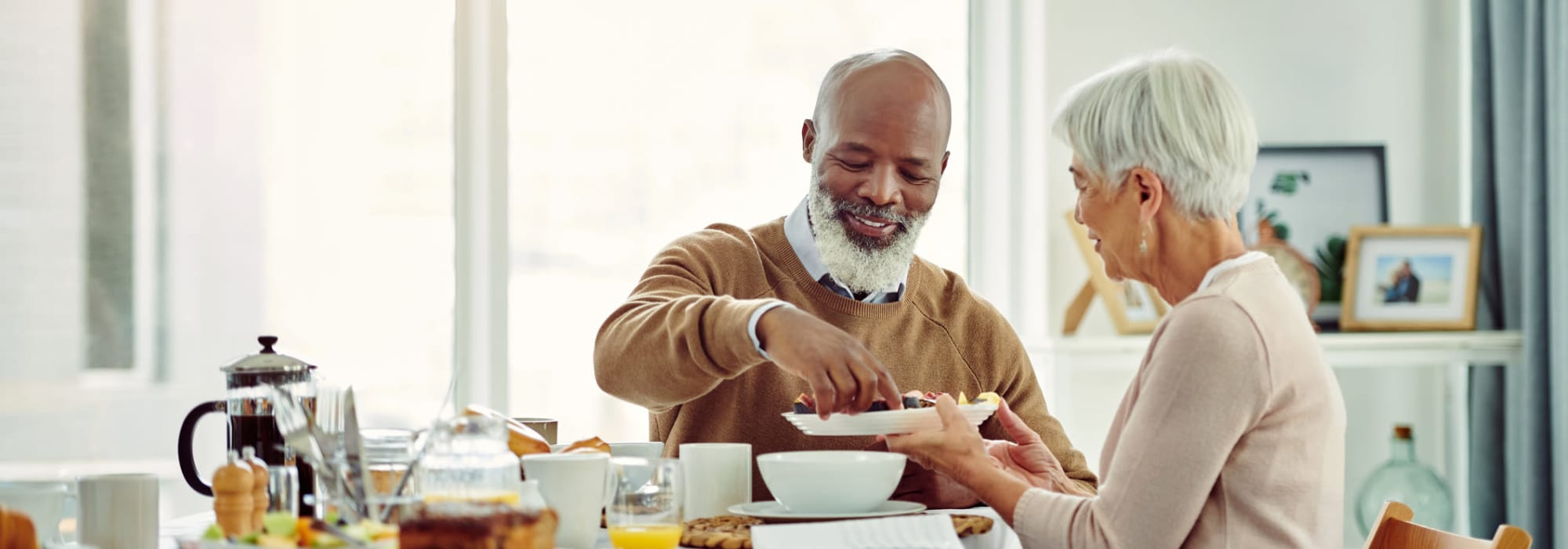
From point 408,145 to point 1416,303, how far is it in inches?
102

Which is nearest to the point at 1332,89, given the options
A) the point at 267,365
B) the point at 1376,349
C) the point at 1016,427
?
the point at 1376,349

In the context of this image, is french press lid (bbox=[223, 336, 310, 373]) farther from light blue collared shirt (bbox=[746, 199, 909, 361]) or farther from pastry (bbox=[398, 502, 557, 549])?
light blue collared shirt (bbox=[746, 199, 909, 361])

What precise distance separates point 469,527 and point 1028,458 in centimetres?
103

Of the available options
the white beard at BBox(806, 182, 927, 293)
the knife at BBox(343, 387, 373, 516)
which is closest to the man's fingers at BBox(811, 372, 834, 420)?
the knife at BBox(343, 387, 373, 516)

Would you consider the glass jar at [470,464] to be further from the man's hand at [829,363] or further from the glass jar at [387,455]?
the man's hand at [829,363]

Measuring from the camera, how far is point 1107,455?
1.65m

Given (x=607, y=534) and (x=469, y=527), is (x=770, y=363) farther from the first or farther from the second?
(x=469, y=527)

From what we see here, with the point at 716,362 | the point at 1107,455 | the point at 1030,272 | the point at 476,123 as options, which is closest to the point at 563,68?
the point at 476,123

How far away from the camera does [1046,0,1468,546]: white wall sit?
345 centimetres

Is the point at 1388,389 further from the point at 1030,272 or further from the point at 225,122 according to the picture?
the point at 225,122

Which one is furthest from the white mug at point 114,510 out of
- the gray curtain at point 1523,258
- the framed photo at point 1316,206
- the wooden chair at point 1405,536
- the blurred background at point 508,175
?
the gray curtain at point 1523,258

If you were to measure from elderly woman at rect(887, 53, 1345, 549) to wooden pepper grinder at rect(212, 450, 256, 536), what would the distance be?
768mm

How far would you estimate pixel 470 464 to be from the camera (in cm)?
111

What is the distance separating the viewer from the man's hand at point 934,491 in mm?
1780
